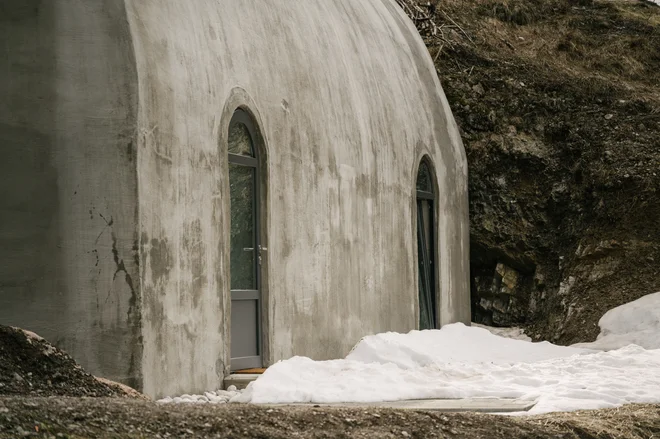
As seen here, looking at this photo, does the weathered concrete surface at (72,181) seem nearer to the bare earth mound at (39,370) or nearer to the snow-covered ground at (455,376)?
the snow-covered ground at (455,376)

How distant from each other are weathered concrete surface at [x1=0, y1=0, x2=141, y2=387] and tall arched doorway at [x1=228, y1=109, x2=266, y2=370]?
194 cm

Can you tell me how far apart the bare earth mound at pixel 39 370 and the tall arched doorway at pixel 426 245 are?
9130 mm

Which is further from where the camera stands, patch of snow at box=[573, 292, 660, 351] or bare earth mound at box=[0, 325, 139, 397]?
patch of snow at box=[573, 292, 660, 351]

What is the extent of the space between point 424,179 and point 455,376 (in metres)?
5.61

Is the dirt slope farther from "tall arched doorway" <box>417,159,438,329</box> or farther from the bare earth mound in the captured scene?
the bare earth mound

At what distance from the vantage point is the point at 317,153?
12508 mm

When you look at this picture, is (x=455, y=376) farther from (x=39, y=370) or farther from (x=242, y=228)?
(x=39, y=370)

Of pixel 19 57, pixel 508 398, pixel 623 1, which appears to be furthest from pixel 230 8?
pixel 623 1

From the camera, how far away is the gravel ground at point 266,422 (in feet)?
17.5

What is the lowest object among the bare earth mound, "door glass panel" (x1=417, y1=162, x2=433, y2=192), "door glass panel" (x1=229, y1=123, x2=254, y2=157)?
the bare earth mound

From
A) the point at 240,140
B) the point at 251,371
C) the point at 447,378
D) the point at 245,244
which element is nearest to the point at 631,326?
the point at 447,378

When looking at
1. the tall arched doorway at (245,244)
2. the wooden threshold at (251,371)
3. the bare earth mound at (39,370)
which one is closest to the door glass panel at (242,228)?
the tall arched doorway at (245,244)

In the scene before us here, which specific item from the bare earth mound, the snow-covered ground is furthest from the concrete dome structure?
the bare earth mound

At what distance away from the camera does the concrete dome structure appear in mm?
9047
